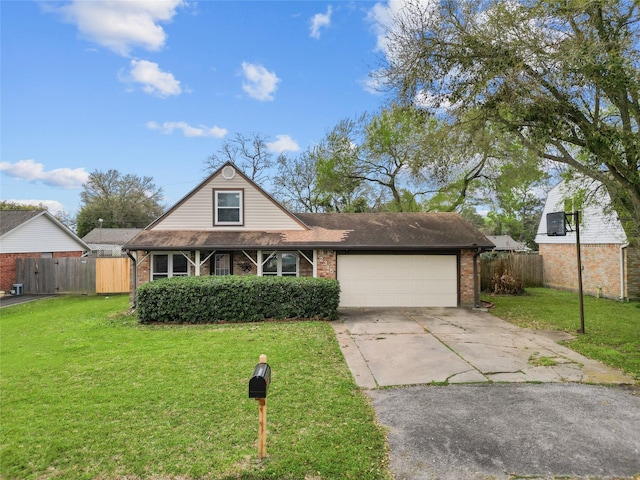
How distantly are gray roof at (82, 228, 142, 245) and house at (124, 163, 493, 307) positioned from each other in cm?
3103

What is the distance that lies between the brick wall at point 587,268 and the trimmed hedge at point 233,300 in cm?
1271

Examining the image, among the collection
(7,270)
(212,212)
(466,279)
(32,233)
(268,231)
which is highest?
(212,212)

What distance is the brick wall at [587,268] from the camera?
48.8 feet

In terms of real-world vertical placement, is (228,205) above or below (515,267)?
above

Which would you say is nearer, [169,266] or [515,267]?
[169,266]

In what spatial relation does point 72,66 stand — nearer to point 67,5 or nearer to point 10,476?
point 67,5

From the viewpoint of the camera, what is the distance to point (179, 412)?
431cm

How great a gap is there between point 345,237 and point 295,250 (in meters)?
1.85

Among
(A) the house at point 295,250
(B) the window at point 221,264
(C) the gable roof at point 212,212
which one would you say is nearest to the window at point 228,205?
(A) the house at point 295,250

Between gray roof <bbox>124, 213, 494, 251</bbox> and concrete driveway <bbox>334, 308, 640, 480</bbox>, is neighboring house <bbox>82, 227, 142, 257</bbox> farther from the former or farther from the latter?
concrete driveway <bbox>334, 308, 640, 480</bbox>

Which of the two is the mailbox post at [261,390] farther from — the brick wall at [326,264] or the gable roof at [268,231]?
the brick wall at [326,264]

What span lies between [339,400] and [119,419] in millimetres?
2672

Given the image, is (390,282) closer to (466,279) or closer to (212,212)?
(466,279)

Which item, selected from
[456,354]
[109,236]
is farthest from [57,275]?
[109,236]
